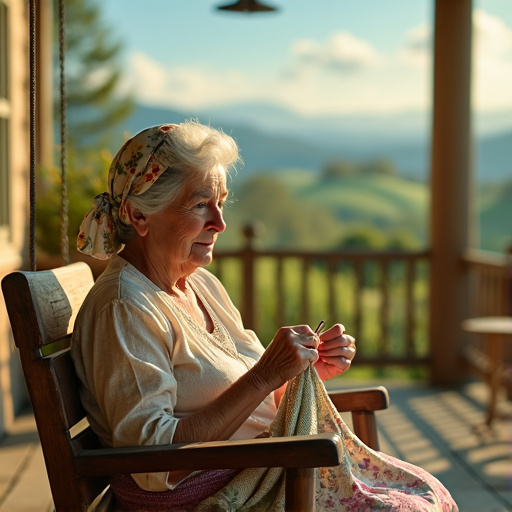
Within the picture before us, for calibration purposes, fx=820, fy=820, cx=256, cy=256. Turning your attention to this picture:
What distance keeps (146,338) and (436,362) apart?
4.62m

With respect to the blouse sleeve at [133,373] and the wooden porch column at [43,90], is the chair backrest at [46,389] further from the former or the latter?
the wooden porch column at [43,90]

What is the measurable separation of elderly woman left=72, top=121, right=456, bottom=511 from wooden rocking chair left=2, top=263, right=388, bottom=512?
5cm

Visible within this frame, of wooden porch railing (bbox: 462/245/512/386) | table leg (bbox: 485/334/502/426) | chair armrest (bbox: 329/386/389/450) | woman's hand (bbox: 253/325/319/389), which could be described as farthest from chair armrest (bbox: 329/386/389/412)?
wooden porch railing (bbox: 462/245/512/386)

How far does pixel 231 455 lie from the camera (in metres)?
1.52

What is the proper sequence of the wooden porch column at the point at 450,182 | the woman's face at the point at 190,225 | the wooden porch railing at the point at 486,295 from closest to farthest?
the woman's face at the point at 190,225
the wooden porch railing at the point at 486,295
the wooden porch column at the point at 450,182

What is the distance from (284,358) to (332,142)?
67.5 ft

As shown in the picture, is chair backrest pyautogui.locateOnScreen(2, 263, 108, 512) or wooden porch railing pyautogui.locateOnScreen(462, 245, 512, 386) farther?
wooden porch railing pyautogui.locateOnScreen(462, 245, 512, 386)

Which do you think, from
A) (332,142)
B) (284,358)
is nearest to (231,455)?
(284,358)

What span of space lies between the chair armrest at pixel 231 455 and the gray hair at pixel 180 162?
0.51 m

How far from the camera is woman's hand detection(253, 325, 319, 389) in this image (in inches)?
63.5

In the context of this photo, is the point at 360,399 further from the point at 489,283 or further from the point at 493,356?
the point at 489,283

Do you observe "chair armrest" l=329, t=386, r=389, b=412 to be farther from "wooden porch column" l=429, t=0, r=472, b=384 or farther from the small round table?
"wooden porch column" l=429, t=0, r=472, b=384

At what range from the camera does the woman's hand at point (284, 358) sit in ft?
5.29

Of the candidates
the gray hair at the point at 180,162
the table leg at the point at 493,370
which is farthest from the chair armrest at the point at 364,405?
the table leg at the point at 493,370
